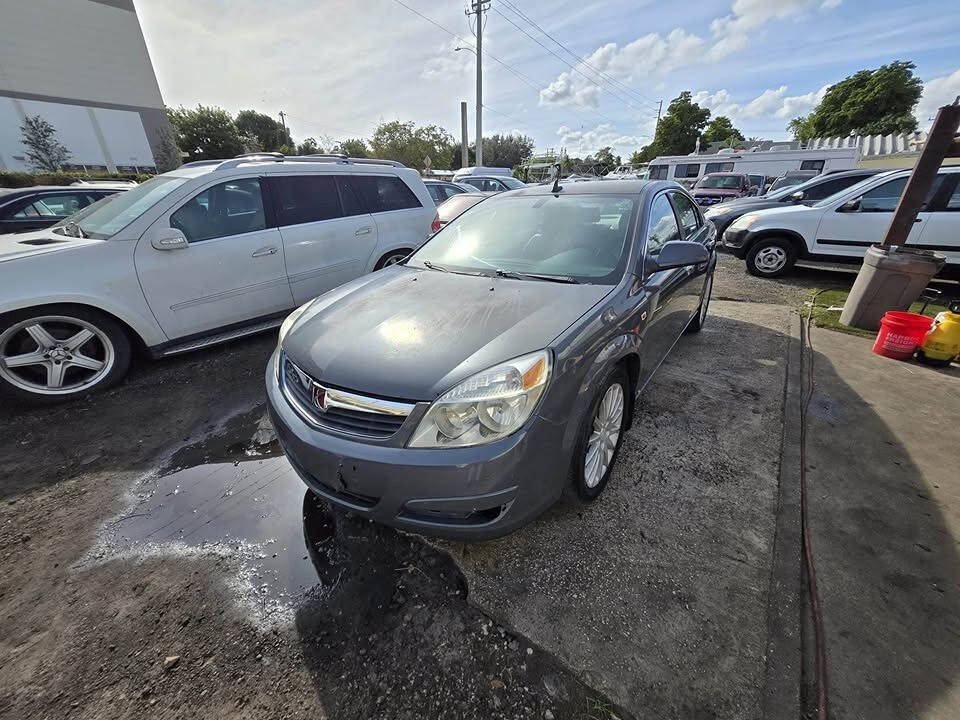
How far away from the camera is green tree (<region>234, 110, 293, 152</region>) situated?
5334 cm

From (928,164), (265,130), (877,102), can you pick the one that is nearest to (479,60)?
(928,164)

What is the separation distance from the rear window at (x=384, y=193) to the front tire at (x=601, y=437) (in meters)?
3.81

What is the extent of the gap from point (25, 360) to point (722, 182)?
18363mm

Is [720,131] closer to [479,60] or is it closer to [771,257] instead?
[479,60]

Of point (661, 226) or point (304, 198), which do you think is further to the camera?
point (304, 198)

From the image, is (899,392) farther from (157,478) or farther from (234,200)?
(234,200)

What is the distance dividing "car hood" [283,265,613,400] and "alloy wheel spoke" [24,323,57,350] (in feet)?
7.66

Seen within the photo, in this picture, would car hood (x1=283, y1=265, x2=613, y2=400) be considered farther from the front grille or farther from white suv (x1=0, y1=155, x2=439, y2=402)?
white suv (x1=0, y1=155, x2=439, y2=402)

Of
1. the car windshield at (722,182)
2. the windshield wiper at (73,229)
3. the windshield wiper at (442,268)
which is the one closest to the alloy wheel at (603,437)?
the windshield wiper at (442,268)

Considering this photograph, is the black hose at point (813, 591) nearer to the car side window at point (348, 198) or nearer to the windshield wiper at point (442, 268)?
the windshield wiper at point (442, 268)

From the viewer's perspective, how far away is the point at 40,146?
28.3 metres

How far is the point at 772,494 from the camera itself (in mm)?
2318

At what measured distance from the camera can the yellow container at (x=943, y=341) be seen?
3637 millimetres

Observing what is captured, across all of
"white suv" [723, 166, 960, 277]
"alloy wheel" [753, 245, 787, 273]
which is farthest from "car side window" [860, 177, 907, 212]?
"alloy wheel" [753, 245, 787, 273]
